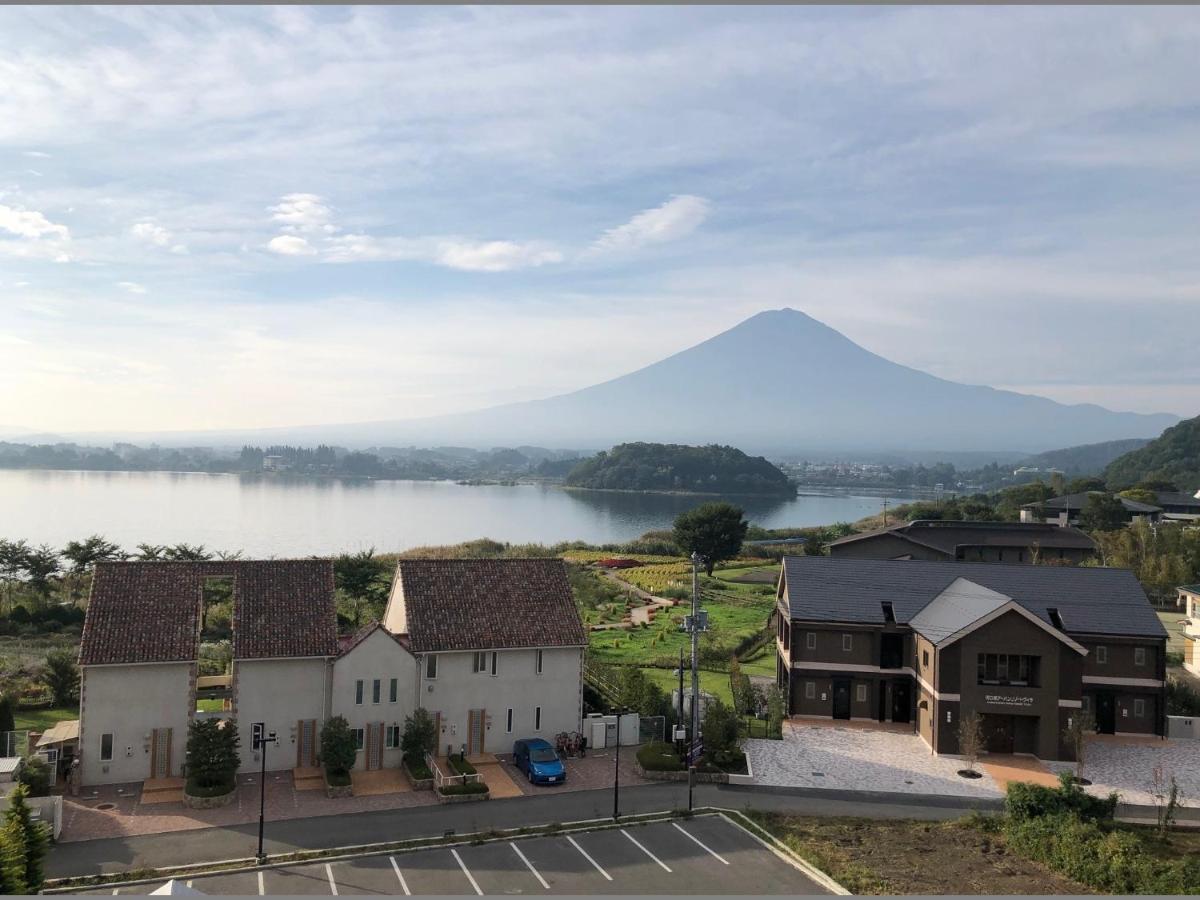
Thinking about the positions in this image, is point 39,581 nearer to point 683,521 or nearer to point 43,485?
point 683,521

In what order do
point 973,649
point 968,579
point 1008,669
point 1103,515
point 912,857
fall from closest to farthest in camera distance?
1. point 912,857
2. point 973,649
3. point 1008,669
4. point 968,579
5. point 1103,515

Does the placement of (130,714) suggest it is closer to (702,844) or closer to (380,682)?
(380,682)

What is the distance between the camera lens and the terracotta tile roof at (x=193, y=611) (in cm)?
2258

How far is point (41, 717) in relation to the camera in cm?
2662

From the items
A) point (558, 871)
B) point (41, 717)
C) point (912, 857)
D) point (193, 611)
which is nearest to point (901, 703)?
point (912, 857)

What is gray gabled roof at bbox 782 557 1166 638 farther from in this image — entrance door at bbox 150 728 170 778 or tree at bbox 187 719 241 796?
entrance door at bbox 150 728 170 778

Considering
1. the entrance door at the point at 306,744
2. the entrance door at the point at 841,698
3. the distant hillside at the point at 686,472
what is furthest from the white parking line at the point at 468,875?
the distant hillside at the point at 686,472

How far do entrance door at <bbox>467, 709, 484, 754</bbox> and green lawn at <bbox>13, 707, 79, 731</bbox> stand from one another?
11.8 m

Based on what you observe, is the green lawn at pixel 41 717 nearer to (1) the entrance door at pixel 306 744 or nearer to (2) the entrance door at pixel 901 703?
(1) the entrance door at pixel 306 744

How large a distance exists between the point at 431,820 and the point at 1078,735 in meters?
17.1

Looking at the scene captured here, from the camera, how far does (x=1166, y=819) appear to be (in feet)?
67.4

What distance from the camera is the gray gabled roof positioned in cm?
2941

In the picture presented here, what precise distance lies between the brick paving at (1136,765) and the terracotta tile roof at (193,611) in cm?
2039

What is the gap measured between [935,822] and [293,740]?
1576 cm
